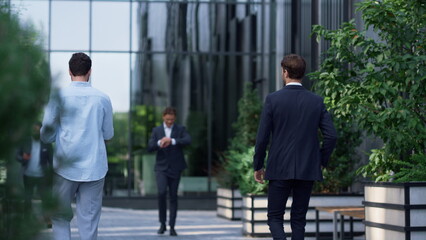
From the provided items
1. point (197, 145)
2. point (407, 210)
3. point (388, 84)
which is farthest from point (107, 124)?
point (197, 145)

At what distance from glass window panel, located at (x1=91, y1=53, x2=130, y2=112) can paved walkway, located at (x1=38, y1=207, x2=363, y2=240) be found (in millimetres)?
2727

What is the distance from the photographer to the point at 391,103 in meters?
8.47

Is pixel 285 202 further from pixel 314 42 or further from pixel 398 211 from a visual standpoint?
pixel 314 42

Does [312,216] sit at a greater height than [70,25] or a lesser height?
lesser

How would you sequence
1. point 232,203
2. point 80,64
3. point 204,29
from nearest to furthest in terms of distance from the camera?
point 80,64 → point 232,203 → point 204,29

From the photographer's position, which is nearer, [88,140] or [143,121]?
[88,140]

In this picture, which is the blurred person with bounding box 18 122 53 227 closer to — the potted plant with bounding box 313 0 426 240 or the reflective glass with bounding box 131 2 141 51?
the potted plant with bounding box 313 0 426 240

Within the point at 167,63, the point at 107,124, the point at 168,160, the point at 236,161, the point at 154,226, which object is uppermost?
the point at 167,63

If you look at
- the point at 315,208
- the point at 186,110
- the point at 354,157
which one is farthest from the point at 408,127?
the point at 186,110

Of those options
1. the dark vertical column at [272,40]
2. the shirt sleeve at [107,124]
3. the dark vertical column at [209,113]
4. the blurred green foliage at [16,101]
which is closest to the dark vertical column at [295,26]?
the dark vertical column at [272,40]

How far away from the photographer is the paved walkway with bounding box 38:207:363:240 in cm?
1226

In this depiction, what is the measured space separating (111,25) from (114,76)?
125 centimetres

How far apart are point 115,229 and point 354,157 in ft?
13.0

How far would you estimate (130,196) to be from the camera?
20438mm
